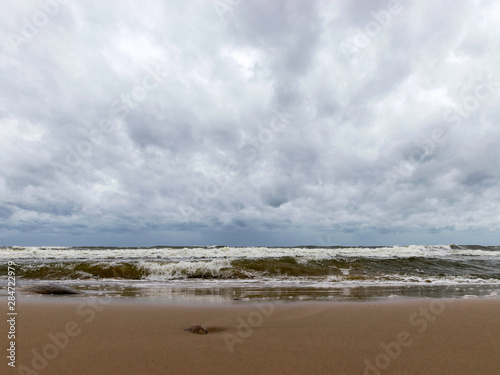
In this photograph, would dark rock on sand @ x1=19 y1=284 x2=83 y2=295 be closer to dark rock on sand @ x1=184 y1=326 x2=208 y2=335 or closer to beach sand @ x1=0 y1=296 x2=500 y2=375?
beach sand @ x1=0 y1=296 x2=500 y2=375

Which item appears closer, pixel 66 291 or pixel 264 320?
pixel 264 320

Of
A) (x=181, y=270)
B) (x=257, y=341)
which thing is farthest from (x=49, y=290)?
(x=181, y=270)

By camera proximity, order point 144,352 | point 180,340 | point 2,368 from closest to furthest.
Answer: point 2,368
point 144,352
point 180,340

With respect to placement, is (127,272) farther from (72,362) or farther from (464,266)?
(464,266)

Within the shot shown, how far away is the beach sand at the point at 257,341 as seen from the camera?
285cm

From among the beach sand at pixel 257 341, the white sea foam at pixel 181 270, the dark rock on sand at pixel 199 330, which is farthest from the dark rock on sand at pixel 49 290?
the white sea foam at pixel 181 270

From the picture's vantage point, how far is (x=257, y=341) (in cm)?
362

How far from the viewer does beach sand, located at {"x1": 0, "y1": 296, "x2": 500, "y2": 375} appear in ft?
9.36

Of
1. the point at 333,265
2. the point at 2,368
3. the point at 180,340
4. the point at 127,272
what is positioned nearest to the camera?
the point at 2,368

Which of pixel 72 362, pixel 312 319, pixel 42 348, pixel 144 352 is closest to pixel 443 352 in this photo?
pixel 312 319

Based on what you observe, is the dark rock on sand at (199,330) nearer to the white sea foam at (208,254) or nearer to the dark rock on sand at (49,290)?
the dark rock on sand at (49,290)

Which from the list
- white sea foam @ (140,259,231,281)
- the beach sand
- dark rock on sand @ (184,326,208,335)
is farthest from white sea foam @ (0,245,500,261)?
dark rock on sand @ (184,326,208,335)

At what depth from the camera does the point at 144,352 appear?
3.20 m

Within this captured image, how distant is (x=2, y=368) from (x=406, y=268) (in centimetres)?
2026
